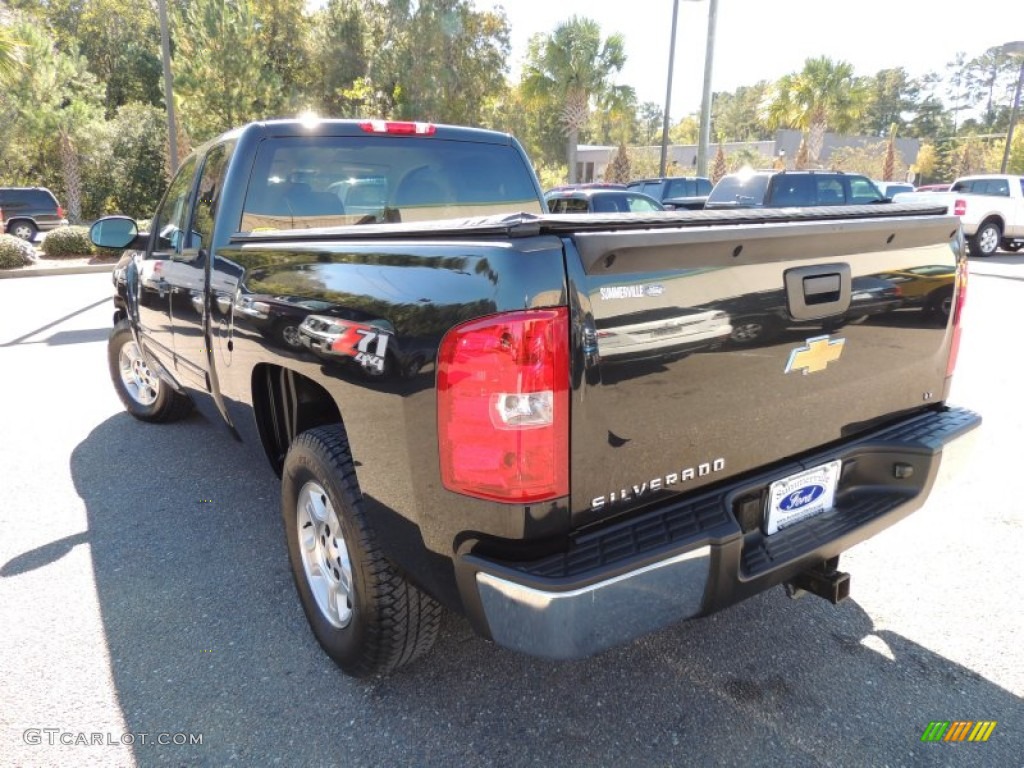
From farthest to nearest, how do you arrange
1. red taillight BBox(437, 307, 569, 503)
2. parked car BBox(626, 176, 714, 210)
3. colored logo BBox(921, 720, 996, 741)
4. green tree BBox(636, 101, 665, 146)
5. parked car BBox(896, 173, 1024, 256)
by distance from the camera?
green tree BBox(636, 101, 665, 146) < parked car BBox(626, 176, 714, 210) < parked car BBox(896, 173, 1024, 256) < colored logo BBox(921, 720, 996, 741) < red taillight BBox(437, 307, 569, 503)

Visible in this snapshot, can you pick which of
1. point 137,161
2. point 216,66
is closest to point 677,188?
point 216,66

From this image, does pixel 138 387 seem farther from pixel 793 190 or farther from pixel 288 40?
pixel 288 40

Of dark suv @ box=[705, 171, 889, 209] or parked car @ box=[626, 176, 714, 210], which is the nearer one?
dark suv @ box=[705, 171, 889, 209]

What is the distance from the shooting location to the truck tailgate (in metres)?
1.71

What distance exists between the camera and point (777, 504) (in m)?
2.14

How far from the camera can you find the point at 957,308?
2.65 meters

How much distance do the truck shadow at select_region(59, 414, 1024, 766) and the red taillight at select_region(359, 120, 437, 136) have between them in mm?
2250

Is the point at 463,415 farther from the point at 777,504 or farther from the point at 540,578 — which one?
the point at 777,504

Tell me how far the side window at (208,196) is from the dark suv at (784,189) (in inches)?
408

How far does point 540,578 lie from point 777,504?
3.00ft

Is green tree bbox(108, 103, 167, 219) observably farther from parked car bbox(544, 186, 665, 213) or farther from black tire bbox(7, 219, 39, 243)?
parked car bbox(544, 186, 665, 213)

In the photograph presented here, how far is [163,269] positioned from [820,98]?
34110 mm

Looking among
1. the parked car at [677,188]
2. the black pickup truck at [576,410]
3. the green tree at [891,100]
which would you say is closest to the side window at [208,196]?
the black pickup truck at [576,410]

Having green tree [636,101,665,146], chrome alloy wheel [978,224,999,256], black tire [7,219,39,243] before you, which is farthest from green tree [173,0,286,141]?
green tree [636,101,665,146]
